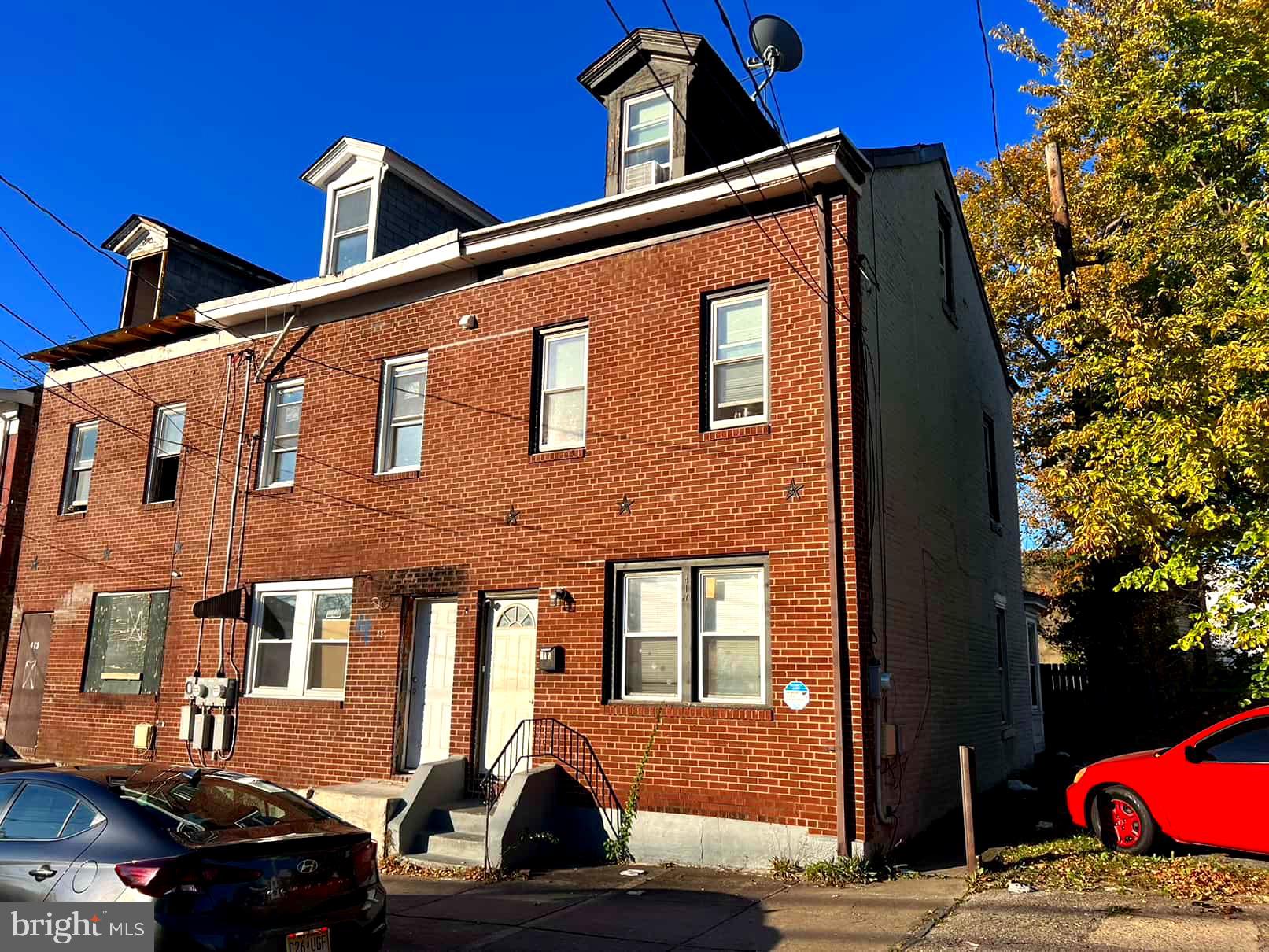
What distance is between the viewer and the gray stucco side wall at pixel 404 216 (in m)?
14.6

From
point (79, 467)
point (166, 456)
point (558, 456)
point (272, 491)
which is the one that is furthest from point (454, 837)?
point (79, 467)

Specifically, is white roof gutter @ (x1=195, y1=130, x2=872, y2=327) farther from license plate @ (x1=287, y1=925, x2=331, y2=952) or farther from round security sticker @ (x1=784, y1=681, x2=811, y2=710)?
license plate @ (x1=287, y1=925, x2=331, y2=952)

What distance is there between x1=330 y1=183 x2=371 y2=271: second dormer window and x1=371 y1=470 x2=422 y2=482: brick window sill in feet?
12.3

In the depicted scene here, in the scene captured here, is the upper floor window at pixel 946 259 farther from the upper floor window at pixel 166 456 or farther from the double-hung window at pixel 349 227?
the upper floor window at pixel 166 456

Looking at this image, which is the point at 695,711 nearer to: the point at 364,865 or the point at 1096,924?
the point at 1096,924

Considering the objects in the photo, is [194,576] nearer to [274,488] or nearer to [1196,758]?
[274,488]

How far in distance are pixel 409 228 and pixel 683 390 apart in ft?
21.8

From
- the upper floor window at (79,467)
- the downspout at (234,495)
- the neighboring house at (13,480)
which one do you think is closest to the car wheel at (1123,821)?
the downspout at (234,495)

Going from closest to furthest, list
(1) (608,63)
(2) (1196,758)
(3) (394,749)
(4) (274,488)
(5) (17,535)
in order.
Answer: (2) (1196,758)
(3) (394,749)
(1) (608,63)
(4) (274,488)
(5) (17,535)

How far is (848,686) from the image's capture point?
9234 mm

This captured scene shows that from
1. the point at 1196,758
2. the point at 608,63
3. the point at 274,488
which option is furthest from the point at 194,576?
the point at 1196,758

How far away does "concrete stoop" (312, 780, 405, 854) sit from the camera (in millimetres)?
10453

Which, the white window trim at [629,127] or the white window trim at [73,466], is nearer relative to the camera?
the white window trim at [629,127]

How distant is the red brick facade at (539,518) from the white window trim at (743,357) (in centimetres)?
16
